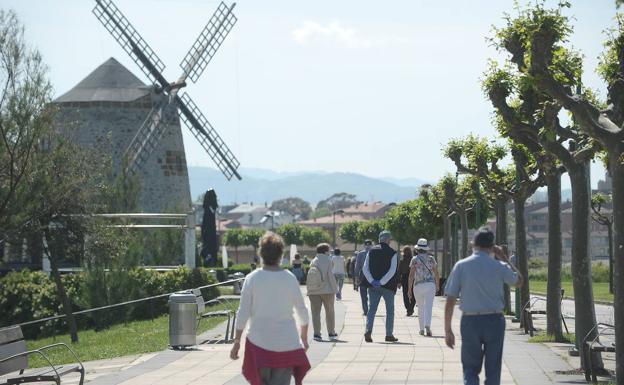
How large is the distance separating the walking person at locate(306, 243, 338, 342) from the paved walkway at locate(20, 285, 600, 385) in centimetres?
51

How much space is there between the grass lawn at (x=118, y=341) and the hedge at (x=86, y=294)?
0.66 m

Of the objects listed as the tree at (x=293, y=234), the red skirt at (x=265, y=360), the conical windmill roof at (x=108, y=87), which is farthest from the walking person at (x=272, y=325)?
the tree at (x=293, y=234)

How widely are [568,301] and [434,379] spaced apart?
90.6 feet

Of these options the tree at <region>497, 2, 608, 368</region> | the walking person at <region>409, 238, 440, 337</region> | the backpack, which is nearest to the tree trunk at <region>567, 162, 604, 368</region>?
the tree at <region>497, 2, 608, 368</region>

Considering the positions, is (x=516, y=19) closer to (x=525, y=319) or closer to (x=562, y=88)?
(x=562, y=88)

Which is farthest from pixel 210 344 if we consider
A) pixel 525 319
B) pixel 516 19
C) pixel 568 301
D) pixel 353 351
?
pixel 568 301

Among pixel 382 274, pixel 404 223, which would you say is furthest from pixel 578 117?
pixel 404 223

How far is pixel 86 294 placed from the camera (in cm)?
3131

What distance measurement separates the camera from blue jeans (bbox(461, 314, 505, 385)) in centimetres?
1023

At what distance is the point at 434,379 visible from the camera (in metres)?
13.6

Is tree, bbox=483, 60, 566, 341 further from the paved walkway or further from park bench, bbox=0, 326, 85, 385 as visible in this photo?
park bench, bbox=0, 326, 85, 385

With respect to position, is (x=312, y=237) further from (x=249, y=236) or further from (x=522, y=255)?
(x=522, y=255)

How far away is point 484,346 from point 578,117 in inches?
139

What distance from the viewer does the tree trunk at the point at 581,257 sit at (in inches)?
627
